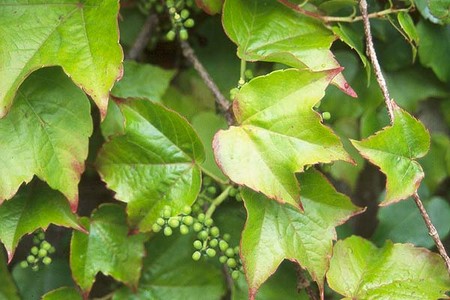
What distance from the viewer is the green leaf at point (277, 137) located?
0.85 m

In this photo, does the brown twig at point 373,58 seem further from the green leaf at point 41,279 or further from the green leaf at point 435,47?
the green leaf at point 41,279

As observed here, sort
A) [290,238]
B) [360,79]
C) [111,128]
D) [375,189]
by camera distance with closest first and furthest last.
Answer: [290,238] < [111,128] < [360,79] < [375,189]

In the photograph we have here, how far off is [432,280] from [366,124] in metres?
0.31

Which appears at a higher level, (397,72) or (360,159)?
(397,72)

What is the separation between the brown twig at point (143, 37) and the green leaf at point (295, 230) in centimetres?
40

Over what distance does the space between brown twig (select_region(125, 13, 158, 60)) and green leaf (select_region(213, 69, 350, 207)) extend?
1.18 ft

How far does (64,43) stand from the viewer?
2.98ft

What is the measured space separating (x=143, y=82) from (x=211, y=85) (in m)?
0.13

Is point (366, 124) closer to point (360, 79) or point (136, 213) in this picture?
point (360, 79)

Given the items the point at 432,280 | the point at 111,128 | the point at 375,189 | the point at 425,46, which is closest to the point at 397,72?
the point at 425,46

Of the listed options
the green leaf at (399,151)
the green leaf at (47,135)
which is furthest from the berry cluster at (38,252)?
the green leaf at (399,151)

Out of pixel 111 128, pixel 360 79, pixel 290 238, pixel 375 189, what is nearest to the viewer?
pixel 290 238

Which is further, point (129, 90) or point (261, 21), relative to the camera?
point (129, 90)

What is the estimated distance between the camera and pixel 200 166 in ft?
3.21
